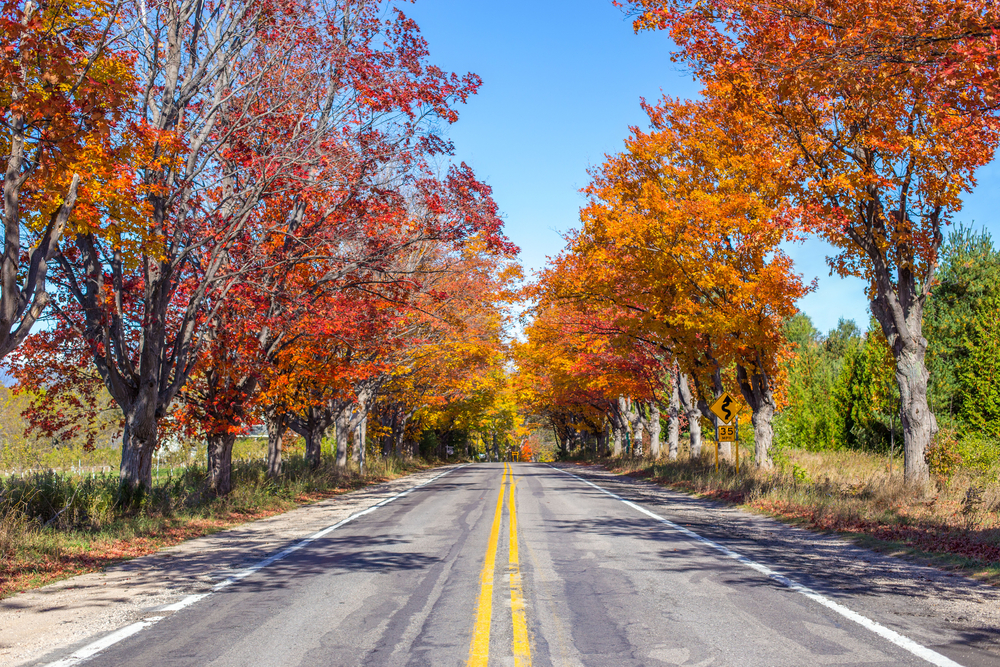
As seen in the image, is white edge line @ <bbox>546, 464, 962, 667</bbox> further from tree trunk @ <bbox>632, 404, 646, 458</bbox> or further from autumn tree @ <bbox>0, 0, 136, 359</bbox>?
tree trunk @ <bbox>632, 404, 646, 458</bbox>

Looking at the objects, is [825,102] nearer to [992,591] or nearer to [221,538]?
[992,591]

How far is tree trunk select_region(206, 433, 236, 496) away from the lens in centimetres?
1719

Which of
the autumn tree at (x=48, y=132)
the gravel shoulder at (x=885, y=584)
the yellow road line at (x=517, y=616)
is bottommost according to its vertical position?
the gravel shoulder at (x=885, y=584)

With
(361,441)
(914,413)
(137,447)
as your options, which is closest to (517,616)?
(137,447)

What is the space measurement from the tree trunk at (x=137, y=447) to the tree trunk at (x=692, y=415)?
736 inches

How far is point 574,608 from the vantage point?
6.64 metres

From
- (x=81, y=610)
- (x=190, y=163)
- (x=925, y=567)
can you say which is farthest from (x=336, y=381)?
(x=925, y=567)

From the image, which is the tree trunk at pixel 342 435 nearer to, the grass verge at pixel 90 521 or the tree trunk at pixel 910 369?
the grass verge at pixel 90 521

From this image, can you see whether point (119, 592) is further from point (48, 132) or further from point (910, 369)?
point (910, 369)

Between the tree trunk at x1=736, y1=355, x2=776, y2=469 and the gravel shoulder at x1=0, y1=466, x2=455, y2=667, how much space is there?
44.0ft

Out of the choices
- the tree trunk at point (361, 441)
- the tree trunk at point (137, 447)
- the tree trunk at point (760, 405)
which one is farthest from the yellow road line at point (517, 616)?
the tree trunk at point (361, 441)

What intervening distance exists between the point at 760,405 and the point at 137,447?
16.3m

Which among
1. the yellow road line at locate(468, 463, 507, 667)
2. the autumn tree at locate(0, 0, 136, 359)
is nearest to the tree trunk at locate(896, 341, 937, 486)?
the yellow road line at locate(468, 463, 507, 667)

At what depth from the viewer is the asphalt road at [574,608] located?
5234 mm
